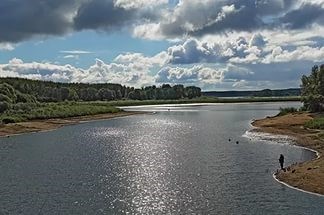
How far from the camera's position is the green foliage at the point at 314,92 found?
4631 inches

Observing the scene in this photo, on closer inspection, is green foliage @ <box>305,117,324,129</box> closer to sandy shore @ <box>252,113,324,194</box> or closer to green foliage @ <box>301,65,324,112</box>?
sandy shore @ <box>252,113,324,194</box>

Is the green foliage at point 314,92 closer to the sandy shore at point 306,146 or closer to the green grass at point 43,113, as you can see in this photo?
the sandy shore at point 306,146

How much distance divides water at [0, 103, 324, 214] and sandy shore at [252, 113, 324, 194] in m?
1.63

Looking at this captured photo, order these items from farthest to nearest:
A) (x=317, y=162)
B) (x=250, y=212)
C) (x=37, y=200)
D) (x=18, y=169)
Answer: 1. (x=18, y=169)
2. (x=317, y=162)
3. (x=37, y=200)
4. (x=250, y=212)

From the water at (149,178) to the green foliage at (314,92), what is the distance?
44.1 m

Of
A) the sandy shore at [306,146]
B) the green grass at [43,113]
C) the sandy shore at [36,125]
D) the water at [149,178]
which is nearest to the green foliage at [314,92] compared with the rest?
the sandy shore at [306,146]

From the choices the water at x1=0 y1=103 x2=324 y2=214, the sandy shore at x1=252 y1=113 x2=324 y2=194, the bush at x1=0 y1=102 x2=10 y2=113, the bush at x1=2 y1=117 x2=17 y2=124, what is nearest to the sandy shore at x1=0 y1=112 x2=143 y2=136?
→ the bush at x1=2 y1=117 x2=17 y2=124

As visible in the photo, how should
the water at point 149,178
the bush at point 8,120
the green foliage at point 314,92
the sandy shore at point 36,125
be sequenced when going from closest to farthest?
the water at point 149,178 < the sandy shore at point 36,125 < the bush at point 8,120 < the green foliage at point 314,92

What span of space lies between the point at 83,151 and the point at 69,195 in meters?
28.8

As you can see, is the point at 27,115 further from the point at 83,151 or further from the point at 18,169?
the point at 18,169

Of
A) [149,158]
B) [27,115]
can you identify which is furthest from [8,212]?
[27,115]

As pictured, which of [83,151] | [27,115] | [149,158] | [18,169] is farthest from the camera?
[27,115]

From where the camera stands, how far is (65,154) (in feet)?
217

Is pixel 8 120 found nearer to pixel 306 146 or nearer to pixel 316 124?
pixel 316 124
